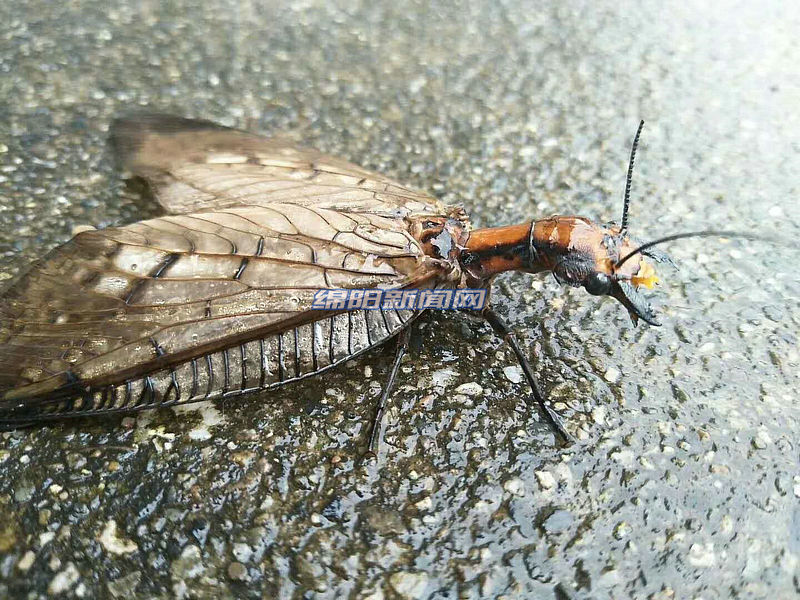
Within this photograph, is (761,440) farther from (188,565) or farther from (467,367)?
(188,565)

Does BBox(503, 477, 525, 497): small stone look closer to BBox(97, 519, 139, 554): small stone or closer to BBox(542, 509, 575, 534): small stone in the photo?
BBox(542, 509, 575, 534): small stone

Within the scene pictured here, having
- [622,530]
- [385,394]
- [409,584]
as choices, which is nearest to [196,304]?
[385,394]

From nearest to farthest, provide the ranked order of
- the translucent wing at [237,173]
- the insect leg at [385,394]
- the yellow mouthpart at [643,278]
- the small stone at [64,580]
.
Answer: the small stone at [64,580] → the insect leg at [385,394] → the yellow mouthpart at [643,278] → the translucent wing at [237,173]

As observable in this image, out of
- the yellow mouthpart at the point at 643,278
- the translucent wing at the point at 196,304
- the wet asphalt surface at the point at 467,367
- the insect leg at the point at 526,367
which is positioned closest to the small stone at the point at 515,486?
the wet asphalt surface at the point at 467,367

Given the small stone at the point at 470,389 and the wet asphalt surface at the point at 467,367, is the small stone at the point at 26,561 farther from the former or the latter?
the small stone at the point at 470,389

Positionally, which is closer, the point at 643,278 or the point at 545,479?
the point at 545,479

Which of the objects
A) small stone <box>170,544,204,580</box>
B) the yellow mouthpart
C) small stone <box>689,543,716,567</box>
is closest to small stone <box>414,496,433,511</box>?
small stone <box>170,544,204,580</box>
